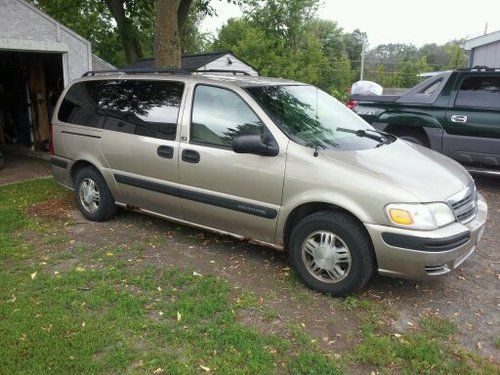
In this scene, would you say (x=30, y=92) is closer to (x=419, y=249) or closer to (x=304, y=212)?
(x=304, y=212)

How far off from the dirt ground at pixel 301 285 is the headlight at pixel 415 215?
0.75 metres

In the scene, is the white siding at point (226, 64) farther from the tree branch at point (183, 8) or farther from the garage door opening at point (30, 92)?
the garage door opening at point (30, 92)

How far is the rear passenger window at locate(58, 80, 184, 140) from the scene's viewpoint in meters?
4.84

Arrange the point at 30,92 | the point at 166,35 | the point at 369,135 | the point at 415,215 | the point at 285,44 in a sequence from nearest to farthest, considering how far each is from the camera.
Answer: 1. the point at 415,215
2. the point at 369,135
3. the point at 166,35
4. the point at 30,92
5. the point at 285,44

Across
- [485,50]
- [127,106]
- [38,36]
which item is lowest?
[127,106]

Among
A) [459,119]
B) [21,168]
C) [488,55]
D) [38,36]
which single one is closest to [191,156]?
[459,119]

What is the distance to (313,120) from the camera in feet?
14.8

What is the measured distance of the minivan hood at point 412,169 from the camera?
363cm

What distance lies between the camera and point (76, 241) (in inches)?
202

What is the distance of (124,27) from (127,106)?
10535 mm

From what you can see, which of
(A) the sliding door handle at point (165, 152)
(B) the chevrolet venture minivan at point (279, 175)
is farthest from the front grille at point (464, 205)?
(A) the sliding door handle at point (165, 152)

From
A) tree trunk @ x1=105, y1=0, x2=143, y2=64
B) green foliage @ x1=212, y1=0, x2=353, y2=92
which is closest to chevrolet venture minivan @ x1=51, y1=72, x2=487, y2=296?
tree trunk @ x1=105, y1=0, x2=143, y2=64

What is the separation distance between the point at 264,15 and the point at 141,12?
96.7ft

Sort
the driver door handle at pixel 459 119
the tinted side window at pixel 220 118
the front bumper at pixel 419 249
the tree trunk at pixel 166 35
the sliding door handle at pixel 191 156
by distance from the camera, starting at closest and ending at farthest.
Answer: the front bumper at pixel 419 249, the tinted side window at pixel 220 118, the sliding door handle at pixel 191 156, the driver door handle at pixel 459 119, the tree trunk at pixel 166 35
